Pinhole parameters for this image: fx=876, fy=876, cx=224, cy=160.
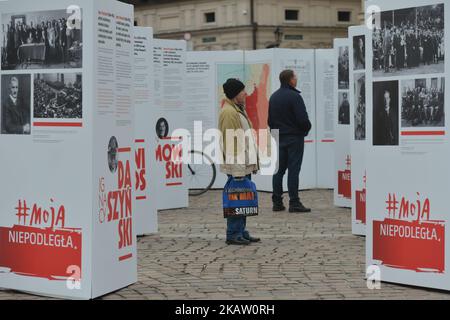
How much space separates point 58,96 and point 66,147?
0.39m

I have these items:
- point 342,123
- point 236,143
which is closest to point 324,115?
point 342,123

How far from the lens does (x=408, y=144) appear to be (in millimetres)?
7008

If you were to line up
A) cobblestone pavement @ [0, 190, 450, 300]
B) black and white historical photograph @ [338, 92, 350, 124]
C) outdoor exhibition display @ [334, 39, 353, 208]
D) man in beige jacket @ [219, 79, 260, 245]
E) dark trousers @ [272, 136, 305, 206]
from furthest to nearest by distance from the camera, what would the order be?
1. dark trousers @ [272, 136, 305, 206]
2. black and white historical photograph @ [338, 92, 350, 124]
3. outdoor exhibition display @ [334, 39, 353, 208]
4. man in beige jacket @ [219, 79, 260, 245]
5. cobblestone pavement @ [0, 190, 450, 300]

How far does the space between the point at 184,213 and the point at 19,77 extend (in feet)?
21.4

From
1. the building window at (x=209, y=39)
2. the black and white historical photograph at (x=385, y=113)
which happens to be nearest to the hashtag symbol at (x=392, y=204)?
the black and white historical photograph at (x=385, y=113)

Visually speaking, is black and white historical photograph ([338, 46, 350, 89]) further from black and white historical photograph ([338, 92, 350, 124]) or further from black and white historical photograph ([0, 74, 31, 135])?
black and white historical photograph ([0, 74, 31, 135])

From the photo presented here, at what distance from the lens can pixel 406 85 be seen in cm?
696

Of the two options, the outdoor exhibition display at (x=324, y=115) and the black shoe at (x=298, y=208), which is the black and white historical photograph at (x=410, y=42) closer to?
the black shoe at (x=298, y=208)

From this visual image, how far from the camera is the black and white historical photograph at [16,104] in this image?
268 inches

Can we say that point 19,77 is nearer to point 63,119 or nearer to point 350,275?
point 63,119

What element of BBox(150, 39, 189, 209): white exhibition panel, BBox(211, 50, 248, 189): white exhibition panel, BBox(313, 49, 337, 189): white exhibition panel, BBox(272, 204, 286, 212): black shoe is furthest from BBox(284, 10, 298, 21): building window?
BBox(272, 204, 286, 212): black shoe

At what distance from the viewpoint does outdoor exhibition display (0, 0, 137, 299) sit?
6.54 meters

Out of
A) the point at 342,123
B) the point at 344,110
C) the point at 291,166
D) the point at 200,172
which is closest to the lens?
the point at 342,123

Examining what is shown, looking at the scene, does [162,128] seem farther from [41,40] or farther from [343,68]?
[41,40]
